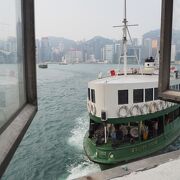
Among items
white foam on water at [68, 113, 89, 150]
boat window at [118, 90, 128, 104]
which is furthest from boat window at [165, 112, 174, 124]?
white foam on water at [68, 113, 89, 150]

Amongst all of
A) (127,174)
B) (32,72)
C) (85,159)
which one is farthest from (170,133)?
(32,72)

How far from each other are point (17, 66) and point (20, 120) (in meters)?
0.28

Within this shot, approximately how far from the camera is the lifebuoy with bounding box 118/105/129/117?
12.5 meters

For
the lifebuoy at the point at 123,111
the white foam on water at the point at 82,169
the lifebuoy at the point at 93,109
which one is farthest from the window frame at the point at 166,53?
the lifebuoy at the point at 93,109

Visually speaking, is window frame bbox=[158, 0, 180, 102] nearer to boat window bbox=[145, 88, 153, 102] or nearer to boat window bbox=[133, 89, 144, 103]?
boat window bbox=[133, 89, 144, 103]

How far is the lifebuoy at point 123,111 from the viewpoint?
1255 cm

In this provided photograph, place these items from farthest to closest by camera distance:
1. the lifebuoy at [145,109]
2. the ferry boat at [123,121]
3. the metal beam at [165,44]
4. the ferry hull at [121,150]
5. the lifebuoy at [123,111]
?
the lifebuoy at [145,109] → the lifebuoy at [123,111] → the ferry boat at [123,121] → the ferry hull at [121,150] → the metal beam at [165,44]

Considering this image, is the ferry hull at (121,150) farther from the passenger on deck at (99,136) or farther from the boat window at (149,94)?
the boat window at (149,94)

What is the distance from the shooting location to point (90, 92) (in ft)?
44.5

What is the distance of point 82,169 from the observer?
41.8ft

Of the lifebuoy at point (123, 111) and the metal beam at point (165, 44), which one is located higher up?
the metal beam at point (165, 44)

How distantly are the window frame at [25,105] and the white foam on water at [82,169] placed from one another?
11.0 metres

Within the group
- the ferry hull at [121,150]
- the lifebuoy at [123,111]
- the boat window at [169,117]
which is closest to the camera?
the ferry hull at [121,150]

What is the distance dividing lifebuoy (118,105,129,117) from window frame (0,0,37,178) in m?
10.9
